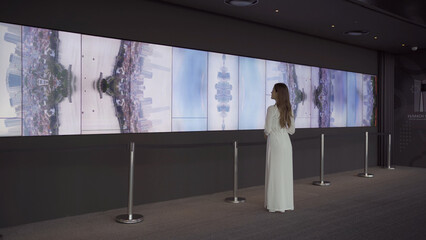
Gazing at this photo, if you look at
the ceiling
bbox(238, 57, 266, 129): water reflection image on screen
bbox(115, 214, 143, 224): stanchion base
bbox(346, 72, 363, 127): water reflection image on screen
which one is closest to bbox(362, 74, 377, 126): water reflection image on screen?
bbox(346, 72, 363, 127): water reflection image on screen

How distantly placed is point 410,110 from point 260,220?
25.5 ft

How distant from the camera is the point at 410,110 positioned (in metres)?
11.3

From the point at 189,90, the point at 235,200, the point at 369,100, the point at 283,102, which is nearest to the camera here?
the point at 283,102

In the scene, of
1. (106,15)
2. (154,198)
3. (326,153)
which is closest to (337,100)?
(326,153)

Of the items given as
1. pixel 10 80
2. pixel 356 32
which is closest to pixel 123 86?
pixel 10 80

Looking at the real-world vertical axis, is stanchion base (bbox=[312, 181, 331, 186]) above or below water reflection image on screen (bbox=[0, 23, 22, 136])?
below

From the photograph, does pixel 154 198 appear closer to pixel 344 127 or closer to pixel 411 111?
pixel 344 127

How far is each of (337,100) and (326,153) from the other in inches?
52.6

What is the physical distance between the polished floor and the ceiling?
312cm

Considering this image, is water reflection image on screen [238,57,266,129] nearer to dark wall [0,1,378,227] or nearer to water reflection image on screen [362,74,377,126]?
dark wall [0,1,378,227]

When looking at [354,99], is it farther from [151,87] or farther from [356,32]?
[151,87]

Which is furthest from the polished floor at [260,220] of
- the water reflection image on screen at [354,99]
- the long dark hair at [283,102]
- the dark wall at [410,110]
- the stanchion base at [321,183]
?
the dark wall at [410,110]

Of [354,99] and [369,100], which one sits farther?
[369,100]

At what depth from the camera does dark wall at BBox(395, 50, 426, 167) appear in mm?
11125
